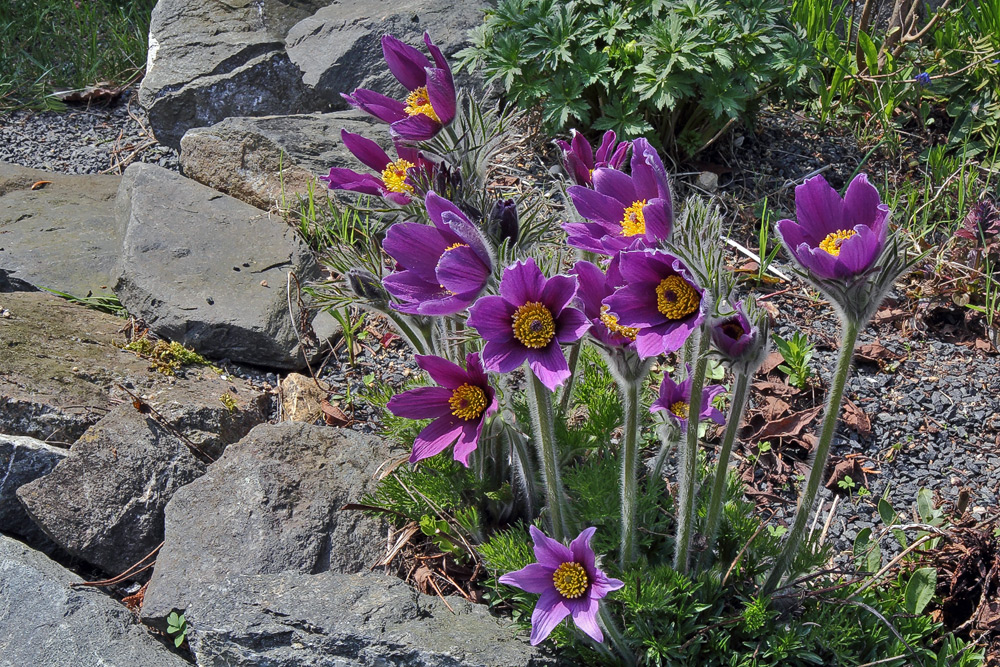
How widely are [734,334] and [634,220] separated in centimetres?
31

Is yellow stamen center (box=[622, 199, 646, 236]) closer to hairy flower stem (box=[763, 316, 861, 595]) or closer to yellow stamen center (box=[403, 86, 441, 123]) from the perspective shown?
hairy flower stem (box=[763, 316, 861, 595])

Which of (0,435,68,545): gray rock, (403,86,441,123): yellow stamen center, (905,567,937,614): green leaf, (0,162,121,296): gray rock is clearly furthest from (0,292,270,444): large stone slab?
(905,567,937,614): green leaf

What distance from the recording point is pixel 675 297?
58.4 inches

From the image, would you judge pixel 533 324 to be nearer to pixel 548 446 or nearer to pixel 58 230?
pixel 548 446

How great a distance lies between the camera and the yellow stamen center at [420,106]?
6.59 ft

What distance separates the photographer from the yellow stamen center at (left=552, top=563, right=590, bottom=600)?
5.72 feet

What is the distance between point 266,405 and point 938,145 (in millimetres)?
3351

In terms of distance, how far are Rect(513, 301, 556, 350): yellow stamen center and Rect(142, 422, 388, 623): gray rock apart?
1189mm

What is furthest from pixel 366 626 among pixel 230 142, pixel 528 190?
pixel 230 142

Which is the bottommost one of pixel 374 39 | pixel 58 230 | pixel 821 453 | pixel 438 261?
pixel 58 230

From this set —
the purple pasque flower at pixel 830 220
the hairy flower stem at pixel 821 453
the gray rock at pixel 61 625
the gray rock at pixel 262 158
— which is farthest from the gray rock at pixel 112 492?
the purple pasque flower at pixel 830 220

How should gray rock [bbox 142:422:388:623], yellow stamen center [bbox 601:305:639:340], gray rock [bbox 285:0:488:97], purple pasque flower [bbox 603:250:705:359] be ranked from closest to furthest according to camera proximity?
purple pasque flower [bbox 603:250:705:359], yellow stamen center [bbox 601:305:639:340], gray rock [bbox 142:422:388:623], gray rock [bbox 285:0:488:97]

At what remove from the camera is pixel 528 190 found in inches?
156

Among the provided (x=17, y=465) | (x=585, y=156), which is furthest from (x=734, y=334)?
(x=17, y=465)
